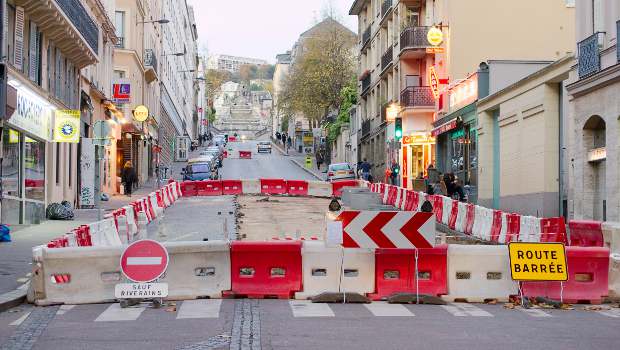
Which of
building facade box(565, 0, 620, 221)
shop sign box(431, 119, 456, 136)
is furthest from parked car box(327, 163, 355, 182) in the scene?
building facade box(565, 0, 620, 221)

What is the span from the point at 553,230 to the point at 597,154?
291 inches

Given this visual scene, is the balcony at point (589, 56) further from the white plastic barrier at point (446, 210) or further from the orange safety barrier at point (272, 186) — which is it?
the orange safety barrier at point (272, 186)

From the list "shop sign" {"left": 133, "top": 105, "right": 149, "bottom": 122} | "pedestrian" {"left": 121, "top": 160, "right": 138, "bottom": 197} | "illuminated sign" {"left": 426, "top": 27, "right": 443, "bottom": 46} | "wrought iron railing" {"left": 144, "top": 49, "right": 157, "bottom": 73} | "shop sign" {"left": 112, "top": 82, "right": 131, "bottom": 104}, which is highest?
"wrought iron railing" {"left": 144, "top": 49, "right": 157, "bottom": 73}

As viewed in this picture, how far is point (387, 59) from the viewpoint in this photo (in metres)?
59.4

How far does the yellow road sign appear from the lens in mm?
12961

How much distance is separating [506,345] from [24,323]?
5049 millimetres

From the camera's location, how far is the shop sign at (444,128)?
42188 mm

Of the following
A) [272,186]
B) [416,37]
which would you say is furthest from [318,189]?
[416,37]

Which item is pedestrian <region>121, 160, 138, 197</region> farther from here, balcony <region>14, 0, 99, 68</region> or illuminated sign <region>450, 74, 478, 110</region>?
illuminated sign <region>450, 74, 478, 110</region>

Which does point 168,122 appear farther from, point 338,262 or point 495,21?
point 338,262

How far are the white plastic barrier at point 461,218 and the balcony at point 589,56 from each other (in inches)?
176

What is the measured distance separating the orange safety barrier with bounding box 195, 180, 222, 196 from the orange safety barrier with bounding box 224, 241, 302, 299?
33.0m

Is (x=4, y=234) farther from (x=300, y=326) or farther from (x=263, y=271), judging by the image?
(x=300, y=326)

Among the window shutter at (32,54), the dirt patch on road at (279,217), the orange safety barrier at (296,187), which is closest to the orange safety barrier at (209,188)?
the orange safety barrier at (296,187)
